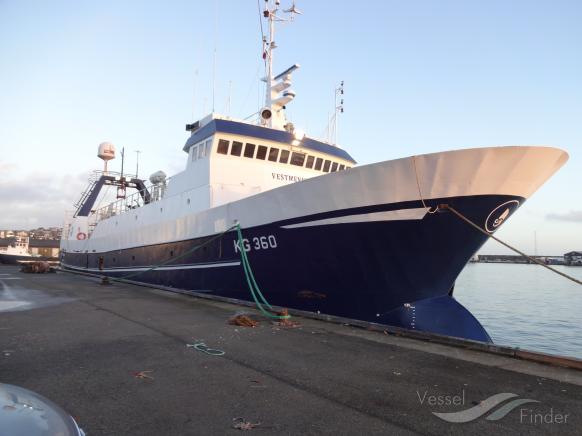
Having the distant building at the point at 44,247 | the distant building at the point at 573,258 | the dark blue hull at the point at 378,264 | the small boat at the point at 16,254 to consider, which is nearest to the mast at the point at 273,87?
the dark blue hull at the point at 378,264

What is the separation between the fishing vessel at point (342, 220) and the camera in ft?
23.3

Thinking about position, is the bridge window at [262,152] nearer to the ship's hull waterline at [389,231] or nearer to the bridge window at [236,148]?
the bridge window at [236,148]

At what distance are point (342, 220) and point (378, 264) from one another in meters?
1.10

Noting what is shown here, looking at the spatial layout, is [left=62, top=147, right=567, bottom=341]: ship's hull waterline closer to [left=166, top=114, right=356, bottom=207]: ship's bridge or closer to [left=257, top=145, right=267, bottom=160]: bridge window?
[left=166, top=114, right=356, bottom=207]: ship's bridge

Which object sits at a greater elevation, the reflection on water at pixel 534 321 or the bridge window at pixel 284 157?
the bridge window at pixel 284 157

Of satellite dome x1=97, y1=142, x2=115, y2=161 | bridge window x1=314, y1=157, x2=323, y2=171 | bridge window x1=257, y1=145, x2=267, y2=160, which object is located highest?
satellite dome x1=97, y1=142, x2=115, y2=161

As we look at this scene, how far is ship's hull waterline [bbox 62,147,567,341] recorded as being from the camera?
7.04 metres

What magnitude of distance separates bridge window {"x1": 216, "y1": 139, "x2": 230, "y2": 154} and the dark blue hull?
404 centimetres

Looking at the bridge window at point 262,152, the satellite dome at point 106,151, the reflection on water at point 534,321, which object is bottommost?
the reflection on water at point 534,321

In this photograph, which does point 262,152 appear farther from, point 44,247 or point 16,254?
point 44,247

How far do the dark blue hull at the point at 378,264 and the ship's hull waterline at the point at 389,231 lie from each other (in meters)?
0.02

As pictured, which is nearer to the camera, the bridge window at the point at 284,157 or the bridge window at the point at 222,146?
the bridge window at the point at 222,146

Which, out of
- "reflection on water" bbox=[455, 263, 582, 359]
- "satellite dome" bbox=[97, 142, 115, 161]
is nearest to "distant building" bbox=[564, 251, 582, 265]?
"reflection on water" bbox=[455, 263, 582, 359]

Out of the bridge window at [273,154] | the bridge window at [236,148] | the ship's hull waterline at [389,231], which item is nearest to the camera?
the ship's hull waterline at [389,231]
